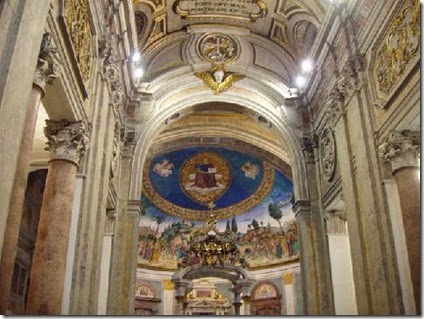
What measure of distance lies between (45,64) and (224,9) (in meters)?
7.46

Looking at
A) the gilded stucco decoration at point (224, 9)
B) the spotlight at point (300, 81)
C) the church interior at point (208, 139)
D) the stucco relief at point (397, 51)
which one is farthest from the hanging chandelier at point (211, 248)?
the stucco relief at point (397, 51)

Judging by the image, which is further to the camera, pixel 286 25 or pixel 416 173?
pixel 286 25

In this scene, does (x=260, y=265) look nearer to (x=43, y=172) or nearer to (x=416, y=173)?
(x=43, y=172)

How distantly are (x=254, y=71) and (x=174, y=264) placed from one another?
1033 cm

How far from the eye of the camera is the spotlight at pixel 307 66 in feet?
35.4

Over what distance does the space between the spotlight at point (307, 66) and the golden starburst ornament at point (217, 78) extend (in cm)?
182

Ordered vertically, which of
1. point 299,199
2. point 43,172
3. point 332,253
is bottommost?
point 332,253

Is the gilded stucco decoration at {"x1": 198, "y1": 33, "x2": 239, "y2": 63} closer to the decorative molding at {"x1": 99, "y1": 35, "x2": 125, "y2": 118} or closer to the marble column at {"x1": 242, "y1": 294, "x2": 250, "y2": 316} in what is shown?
the decorative molding at {"x1": 99, "y1": 35, "x2": 125, "y2": 118}

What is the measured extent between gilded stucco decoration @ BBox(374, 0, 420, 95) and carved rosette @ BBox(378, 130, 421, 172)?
0.70 meters

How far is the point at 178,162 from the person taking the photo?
1922 cm

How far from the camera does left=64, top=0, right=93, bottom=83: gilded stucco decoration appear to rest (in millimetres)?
6217

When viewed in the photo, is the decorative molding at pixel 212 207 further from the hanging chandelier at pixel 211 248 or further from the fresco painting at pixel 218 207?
the hanging chandelier at pixel 211 248

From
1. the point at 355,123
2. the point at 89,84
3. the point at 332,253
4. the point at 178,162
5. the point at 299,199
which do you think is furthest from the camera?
the point at 178,162

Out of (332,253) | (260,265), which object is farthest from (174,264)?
(332,253)
